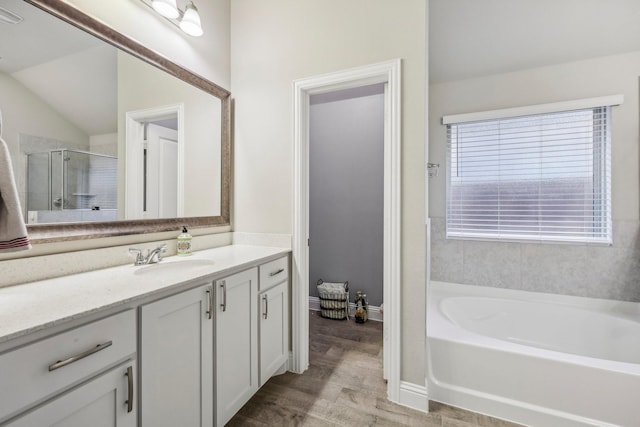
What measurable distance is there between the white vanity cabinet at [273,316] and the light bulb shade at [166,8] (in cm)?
155

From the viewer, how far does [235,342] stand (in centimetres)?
140

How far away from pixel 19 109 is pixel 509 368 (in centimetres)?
270

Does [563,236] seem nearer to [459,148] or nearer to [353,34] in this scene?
[459,148]

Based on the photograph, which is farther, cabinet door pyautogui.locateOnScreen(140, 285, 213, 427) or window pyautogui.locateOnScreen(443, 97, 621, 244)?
window pyautogui.locateOnScreen(443, 97, 621, 244)

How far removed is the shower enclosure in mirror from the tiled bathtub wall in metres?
2.62

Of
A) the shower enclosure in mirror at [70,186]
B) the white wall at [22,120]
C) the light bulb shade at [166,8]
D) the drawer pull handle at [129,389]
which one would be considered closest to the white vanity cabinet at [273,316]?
the drawer pull handle at [129,389]

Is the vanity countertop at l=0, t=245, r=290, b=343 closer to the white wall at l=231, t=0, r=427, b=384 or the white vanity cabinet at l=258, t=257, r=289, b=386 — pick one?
the white vanity cabinet at l=258, t=257, r=289, b=386

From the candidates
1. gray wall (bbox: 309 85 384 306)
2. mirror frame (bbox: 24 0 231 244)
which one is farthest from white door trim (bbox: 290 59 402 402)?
gray wall (bbox: 309 85 384 306)

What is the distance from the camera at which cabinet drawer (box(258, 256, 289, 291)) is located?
1.62 m

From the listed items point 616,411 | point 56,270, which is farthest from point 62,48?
point 616,411

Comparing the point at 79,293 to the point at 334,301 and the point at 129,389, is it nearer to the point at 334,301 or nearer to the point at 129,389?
the point at 129,389

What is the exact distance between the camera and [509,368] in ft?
5.19

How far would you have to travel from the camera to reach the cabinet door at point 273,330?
1628 millimetres

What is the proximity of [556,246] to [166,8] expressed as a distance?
3338 mm
